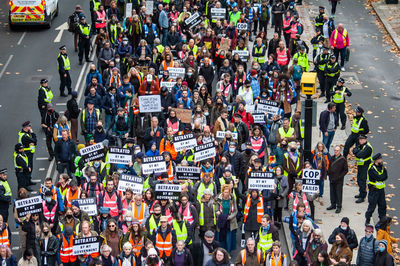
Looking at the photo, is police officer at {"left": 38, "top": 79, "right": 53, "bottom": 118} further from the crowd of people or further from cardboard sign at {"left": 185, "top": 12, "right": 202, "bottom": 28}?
cardboard sign at {"left": 185, "top": 12, "right": 202, "bottom": 28}

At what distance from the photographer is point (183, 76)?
95.8 ft

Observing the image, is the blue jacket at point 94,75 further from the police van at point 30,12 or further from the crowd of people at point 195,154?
the police van at point 30,12

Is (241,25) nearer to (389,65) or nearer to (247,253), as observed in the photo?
(389,65)

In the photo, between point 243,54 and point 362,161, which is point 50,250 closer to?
point 362,161

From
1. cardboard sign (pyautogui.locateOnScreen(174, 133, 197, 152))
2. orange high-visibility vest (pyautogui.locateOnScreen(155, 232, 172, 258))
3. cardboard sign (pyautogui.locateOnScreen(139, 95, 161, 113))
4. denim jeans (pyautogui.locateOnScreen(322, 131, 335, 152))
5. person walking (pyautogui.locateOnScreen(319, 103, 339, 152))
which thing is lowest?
denim jeans (pyautogui.locateOnScreen(322, 131, 335, 152))

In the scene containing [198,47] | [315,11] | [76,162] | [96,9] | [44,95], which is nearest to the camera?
[76,162]

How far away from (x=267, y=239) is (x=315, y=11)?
2253 centimetres

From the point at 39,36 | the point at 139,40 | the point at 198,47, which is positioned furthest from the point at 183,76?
the point at 39,36

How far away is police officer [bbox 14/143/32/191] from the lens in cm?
2516

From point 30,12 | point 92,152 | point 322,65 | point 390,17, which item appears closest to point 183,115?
point 92,152

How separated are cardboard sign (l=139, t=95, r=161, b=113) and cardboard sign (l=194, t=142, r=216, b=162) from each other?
3.45 metres

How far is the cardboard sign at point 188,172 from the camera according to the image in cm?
2266

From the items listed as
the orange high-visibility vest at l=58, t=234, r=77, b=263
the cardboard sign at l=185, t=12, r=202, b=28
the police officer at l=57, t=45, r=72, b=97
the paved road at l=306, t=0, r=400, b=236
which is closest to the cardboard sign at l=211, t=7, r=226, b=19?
the cardboard sign at l=185, t=12, r=202, b=28

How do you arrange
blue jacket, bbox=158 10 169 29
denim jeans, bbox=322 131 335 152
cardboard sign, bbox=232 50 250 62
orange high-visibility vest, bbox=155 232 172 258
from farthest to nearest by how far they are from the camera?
blue jacket, bbox=158 10 169 29
cardboard sign, bbox=232 50 250 62
denim jeans, bbox=322 131 335 152
orange high-visibility vest, bbox=155 232 172 258
